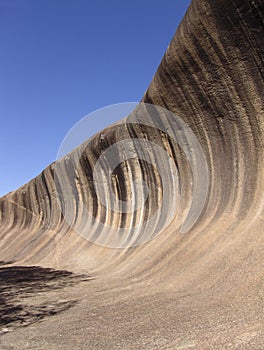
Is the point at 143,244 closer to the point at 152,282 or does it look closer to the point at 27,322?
the point at 152,282

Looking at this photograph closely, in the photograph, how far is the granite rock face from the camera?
14.2ft

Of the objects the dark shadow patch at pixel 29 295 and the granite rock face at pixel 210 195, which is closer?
the granite rock face at pixel 210 195

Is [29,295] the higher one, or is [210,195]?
[210,195]

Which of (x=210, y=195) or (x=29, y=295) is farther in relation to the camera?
(x=210, y=195)

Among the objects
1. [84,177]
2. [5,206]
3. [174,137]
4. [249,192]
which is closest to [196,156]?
[174,137]

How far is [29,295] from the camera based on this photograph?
766 cm

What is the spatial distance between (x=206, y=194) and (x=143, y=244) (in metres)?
2.57

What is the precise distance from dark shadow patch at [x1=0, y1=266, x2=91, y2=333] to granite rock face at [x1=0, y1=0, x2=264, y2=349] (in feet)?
3.34

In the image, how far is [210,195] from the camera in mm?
7836

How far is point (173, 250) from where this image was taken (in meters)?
7.76

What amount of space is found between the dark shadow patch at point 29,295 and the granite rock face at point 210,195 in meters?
1.02

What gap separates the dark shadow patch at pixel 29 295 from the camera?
18.9 feet

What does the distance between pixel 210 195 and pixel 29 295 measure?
4.24m

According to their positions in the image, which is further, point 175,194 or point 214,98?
point 175,194
